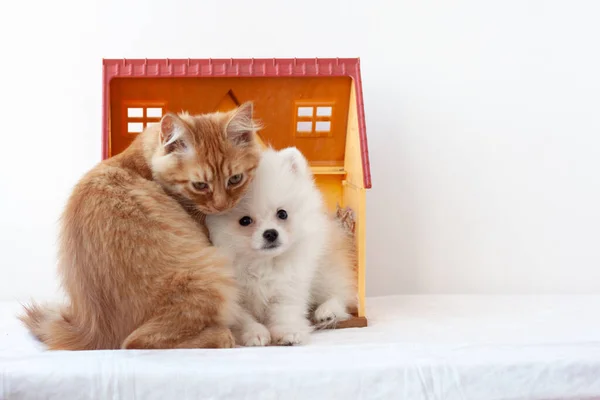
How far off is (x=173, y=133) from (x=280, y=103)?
23.3 inches

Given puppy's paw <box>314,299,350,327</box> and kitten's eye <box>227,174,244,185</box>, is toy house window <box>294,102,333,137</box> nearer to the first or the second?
kitten's eye <box>227,174,244,185</box>

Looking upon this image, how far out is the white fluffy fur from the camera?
5.94 feet

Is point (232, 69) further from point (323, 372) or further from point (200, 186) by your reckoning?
point (323, 372)

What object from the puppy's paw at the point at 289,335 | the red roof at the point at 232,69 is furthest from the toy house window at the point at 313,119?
the puppy's paw at the point at 289,335

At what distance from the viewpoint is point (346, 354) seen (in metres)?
1.51

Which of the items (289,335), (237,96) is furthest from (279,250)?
(237,96)

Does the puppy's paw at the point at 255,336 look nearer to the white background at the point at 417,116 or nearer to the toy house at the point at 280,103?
the toy house at the point at 280,103

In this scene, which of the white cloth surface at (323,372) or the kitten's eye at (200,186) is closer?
the white cloth surface at (323,372)

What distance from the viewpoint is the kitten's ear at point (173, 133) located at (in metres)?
1.69

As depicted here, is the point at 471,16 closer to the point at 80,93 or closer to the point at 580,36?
the point at 580,36

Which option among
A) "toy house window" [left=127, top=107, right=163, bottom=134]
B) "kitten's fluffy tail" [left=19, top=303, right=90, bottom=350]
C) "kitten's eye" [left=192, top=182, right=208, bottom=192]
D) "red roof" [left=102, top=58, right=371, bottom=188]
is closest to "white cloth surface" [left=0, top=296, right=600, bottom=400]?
"kitten's fluffy tail" [left=19, top=303, right=90, bottom=350]

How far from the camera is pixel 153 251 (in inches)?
62.0

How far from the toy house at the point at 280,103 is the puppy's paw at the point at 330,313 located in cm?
3

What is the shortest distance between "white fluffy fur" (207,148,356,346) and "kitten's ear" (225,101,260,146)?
12 cm
